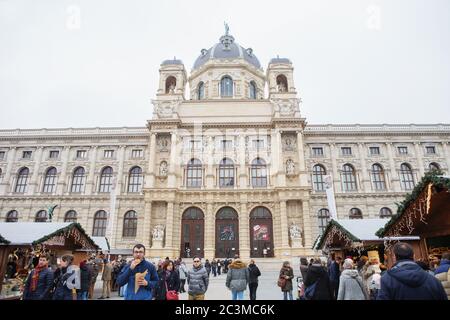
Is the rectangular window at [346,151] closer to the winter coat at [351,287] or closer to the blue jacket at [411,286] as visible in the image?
the winter coat at [351,287]

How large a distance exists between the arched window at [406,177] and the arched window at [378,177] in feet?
6.57

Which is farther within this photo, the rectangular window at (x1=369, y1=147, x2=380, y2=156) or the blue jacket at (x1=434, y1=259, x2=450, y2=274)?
the rectangular window at (x1=369, y1=147, x2=380, y2=156)

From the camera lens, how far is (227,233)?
29422 millimetres

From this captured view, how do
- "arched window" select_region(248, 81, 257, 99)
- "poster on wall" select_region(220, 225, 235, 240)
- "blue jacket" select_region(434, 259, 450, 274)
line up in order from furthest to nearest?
"arched window" select_region(248, 81, 257, 99)
"poster on wall" select_region(220, 225, 235, 240)
"blue jacket" select_region(434, 259, 450, 274)

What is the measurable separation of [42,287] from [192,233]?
24.3 metres

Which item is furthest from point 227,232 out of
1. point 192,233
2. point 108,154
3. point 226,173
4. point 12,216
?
point 12,216

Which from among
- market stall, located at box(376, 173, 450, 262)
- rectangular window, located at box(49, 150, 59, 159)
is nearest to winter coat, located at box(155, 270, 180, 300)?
market stall, located at box(376, 173, 450, 262)

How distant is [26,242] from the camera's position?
11.5 m

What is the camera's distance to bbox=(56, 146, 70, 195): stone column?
33031 mm

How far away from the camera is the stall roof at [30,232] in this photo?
38.4 ft

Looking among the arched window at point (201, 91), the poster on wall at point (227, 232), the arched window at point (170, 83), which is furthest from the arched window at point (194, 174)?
the arched window at point (201, 91)

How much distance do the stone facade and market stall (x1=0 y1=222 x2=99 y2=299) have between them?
13369 mm

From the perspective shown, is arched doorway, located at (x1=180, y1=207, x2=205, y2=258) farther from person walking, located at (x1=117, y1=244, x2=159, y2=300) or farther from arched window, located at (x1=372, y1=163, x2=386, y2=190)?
person walking, located at (x1=117, y1=244, x2=159, y2=300)

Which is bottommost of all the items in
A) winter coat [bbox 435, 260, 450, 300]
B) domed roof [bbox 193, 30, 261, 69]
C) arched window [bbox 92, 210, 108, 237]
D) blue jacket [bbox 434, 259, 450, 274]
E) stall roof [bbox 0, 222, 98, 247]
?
winter coat [bbox 435, 260, 450, 300]
